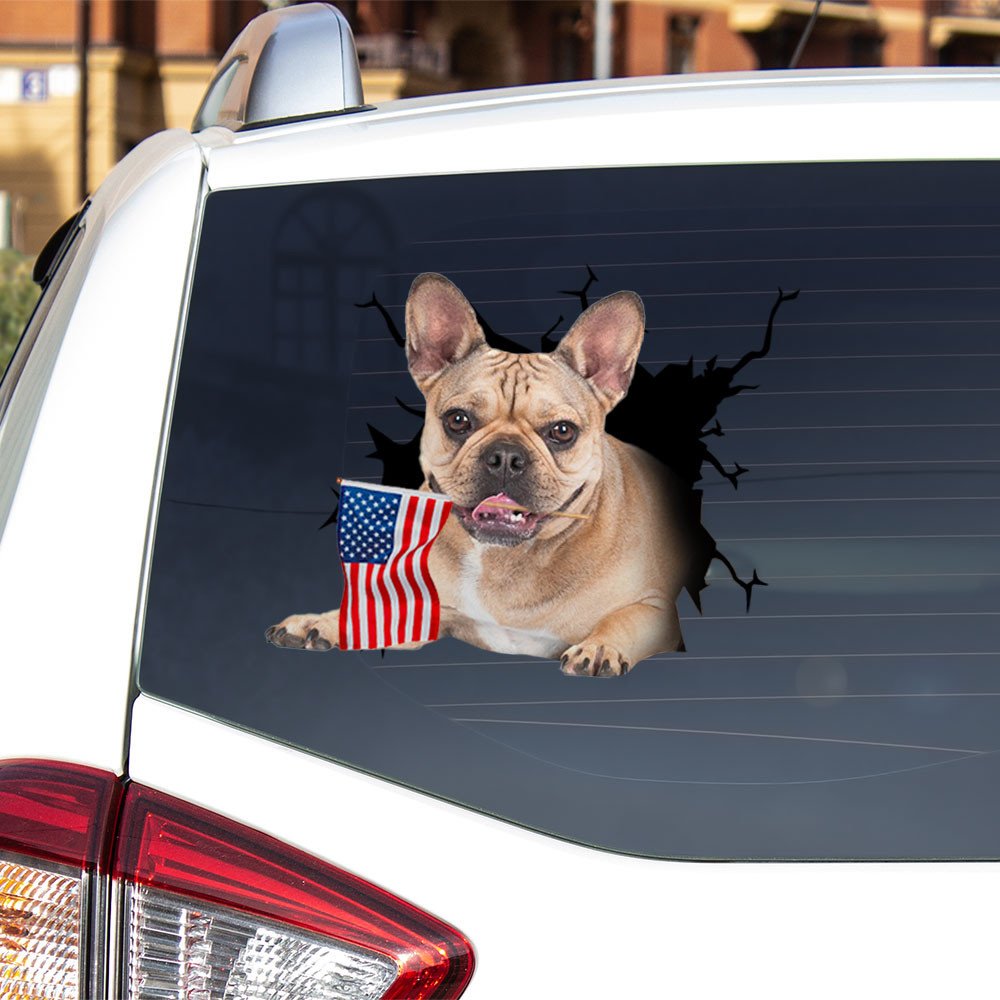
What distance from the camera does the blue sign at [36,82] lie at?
24266 millimetres

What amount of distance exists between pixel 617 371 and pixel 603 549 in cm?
16

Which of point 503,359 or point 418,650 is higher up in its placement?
point 503,359

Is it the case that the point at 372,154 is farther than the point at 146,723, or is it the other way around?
the point at 372,154

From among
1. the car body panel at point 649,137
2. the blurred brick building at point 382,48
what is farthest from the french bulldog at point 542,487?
the blurred brick building at point 382,48

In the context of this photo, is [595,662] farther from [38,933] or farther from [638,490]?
[38,933]

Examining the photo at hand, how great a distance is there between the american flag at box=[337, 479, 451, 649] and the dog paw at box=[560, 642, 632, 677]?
0.39 ft

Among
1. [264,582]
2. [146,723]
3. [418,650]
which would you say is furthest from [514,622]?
[146,723]

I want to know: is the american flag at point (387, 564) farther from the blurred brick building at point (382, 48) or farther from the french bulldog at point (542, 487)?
the blurred brick building at point (382, 48)

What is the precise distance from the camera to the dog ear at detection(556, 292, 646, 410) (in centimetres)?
132

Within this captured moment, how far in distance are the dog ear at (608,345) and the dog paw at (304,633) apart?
316 millimetres

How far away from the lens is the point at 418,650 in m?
1.27

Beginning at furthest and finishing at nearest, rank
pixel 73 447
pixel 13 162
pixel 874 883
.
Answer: pixel 13 162 < pixel 73 447 < pixel 874 883

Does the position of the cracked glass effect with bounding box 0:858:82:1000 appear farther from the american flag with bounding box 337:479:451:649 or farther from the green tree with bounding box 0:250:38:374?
the green tree with bounding box 0:250:38:374

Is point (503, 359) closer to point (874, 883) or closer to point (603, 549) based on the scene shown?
point (603, 549)
